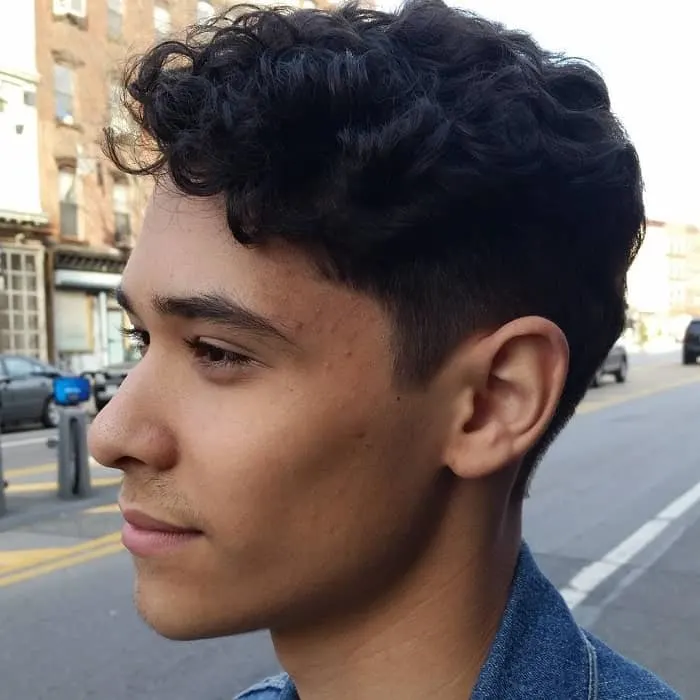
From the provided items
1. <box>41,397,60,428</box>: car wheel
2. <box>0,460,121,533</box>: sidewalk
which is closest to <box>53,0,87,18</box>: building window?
<box>41,397,60,428</box>: car wheel

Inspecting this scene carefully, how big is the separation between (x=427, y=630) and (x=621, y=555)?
5.59 metres


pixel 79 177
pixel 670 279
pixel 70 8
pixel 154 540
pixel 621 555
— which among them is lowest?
pixel 670 279

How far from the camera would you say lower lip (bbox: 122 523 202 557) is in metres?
1.05

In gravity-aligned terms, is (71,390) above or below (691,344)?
above

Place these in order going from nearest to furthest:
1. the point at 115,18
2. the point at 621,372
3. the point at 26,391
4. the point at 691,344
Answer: the point at 26,391, the point at 621,372, the point at 115,18, the point at 691,344

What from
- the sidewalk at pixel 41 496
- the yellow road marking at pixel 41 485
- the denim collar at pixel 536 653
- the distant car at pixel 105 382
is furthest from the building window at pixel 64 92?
the denim collar at pixel 536 653

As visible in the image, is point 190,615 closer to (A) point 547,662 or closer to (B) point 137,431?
(B) point 137,431

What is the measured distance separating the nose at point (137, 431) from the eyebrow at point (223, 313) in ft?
0.30

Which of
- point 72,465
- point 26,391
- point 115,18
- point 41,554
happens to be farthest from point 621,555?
point 115,18

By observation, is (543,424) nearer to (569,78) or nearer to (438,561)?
(438,561)

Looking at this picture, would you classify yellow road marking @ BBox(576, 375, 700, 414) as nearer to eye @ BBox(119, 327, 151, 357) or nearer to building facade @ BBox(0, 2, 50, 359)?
eye @ BBox(119, 327, 151, 357)

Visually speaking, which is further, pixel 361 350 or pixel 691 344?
pixel 691 344

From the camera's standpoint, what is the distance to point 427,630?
1087 mm

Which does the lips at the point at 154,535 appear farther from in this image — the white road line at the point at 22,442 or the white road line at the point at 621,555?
the white road line at the point at 22,442
